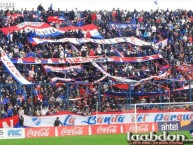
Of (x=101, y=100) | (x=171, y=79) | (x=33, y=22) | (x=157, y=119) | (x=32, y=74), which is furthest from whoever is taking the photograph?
(x=33, y=22)

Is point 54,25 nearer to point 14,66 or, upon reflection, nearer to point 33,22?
point 33,22

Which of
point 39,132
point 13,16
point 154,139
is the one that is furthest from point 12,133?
point 13,16

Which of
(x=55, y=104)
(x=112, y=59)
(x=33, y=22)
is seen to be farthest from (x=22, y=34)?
(x=55, y=104)

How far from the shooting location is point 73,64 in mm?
56781

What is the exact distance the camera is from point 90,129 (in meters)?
44.1

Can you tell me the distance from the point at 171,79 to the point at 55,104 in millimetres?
13069

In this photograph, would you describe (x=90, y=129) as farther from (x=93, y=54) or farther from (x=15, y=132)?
(x=93, y=54)

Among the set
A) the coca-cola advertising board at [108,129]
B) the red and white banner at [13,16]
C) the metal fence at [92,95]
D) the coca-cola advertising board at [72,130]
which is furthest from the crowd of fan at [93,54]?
the coca-cola advertising board at [72,130]

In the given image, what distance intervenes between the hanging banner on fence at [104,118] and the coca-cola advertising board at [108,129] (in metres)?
1.08

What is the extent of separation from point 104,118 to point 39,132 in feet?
20.2

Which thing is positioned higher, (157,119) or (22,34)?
(22,34)

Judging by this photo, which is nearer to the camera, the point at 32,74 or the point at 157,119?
the point at 157,119

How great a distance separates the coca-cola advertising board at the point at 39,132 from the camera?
41.8 metres

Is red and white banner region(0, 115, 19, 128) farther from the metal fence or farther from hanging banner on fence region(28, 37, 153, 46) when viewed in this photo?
hanging banner on fence region(28, 37, 153, 46)
